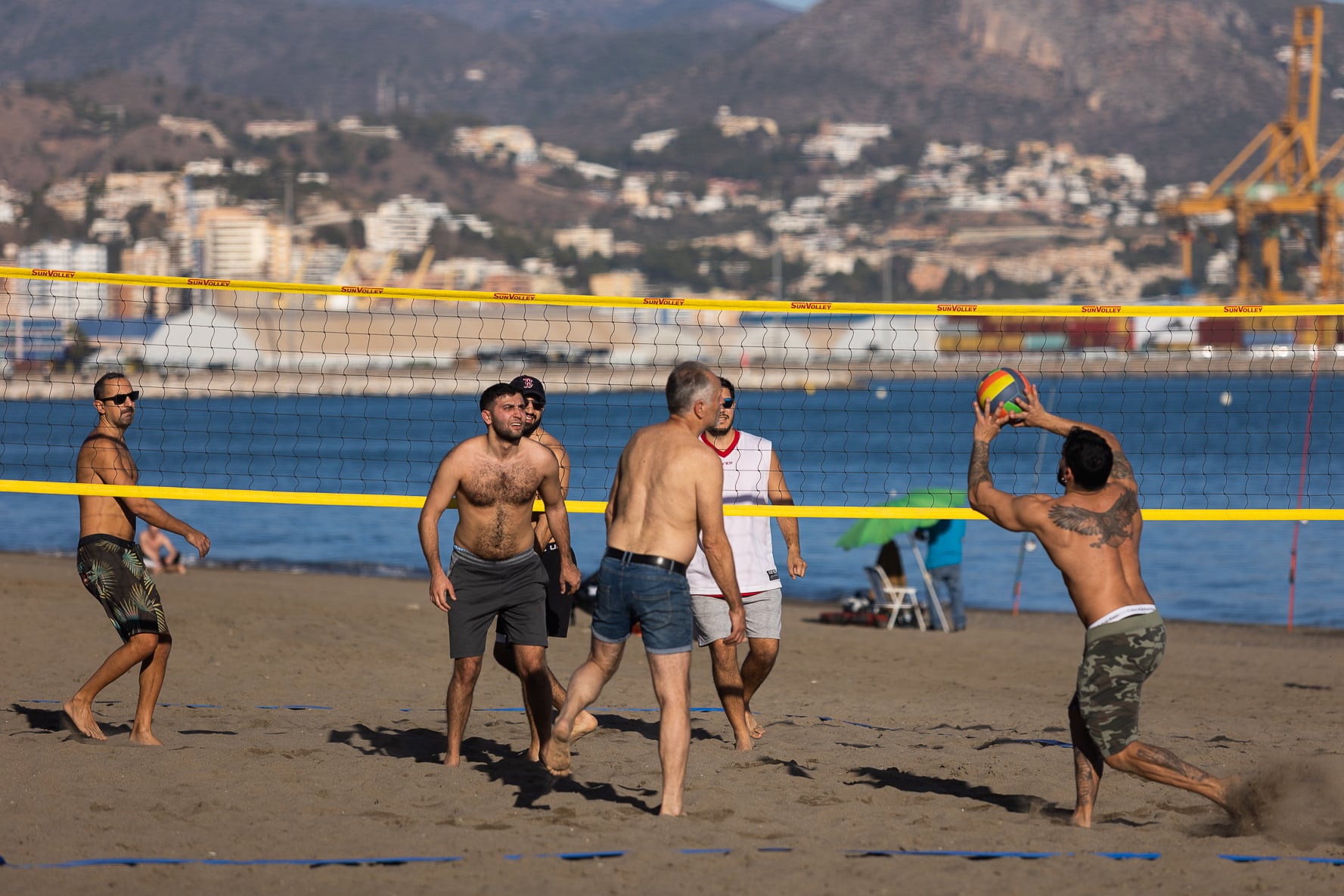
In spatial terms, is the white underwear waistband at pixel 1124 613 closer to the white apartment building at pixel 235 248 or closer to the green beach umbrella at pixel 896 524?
the green beach umbrella at pixel 896 524

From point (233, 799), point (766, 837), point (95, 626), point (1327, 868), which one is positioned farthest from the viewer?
point (95, 626)

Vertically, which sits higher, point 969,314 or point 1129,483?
point 969,314

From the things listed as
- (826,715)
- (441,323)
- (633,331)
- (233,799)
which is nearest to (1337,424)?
(633,331)

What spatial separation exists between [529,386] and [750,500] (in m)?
1.34

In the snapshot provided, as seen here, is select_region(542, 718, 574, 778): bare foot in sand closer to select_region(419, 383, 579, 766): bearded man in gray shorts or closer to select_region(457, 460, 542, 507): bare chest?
select_region(419, 383, 579, 766): bearded man in gray shorts

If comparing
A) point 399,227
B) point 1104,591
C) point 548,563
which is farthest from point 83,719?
point 399,227

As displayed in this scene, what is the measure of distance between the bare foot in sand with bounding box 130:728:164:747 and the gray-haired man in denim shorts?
2.21 metres

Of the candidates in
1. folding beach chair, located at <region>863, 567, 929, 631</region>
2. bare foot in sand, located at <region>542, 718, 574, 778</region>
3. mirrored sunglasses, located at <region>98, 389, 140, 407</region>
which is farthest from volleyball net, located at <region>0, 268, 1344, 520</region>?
bare foot in sand, located at <region>542, 718, 574, 778</region>

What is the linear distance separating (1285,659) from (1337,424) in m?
48.9

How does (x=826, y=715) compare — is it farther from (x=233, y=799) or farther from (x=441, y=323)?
(x=441, y=323)

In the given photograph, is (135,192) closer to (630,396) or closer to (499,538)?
(630,396)

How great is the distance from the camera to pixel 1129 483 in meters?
5.67

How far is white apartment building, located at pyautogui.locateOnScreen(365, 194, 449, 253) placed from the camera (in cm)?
17438

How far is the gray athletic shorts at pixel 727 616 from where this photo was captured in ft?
22.8
